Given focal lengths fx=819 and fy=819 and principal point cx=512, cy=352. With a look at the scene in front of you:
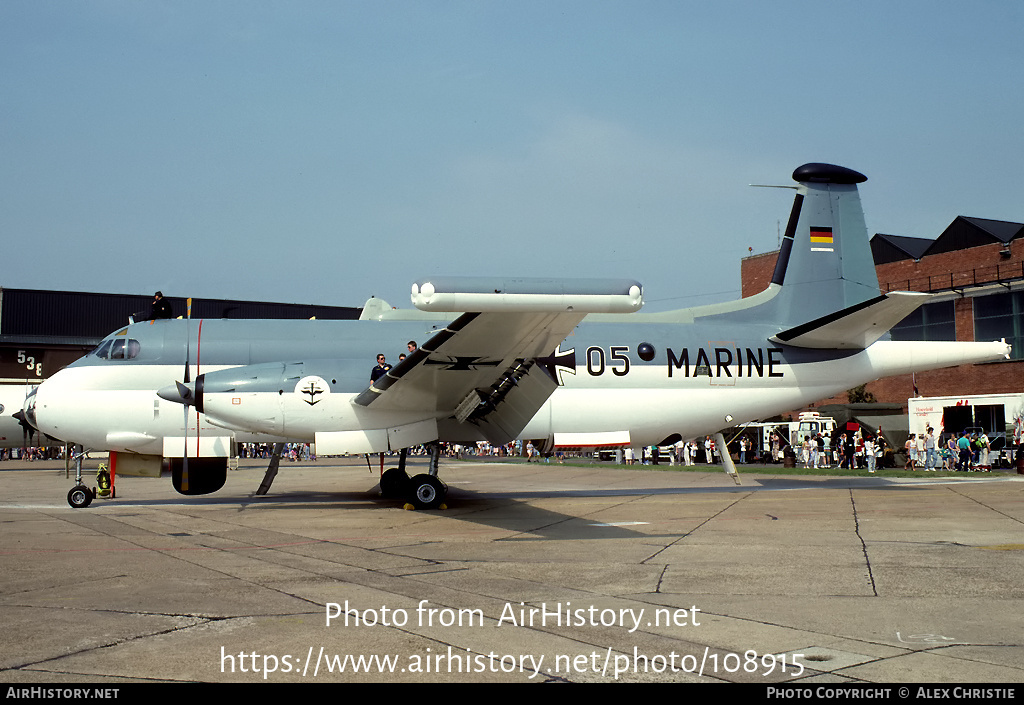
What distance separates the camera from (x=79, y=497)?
1605 cm

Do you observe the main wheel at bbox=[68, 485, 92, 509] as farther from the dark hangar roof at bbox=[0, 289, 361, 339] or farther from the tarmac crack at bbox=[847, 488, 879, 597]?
the dark hangar roof at bbox=[0, 289, 361, 339]

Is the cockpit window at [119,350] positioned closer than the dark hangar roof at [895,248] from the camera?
Yes

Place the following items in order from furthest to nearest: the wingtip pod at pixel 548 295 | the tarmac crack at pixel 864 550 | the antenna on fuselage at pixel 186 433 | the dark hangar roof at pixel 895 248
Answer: the dark hangar roof at pixel 895 248 < the antenna on fuselage at pixel 186 433 < the wingtip pod at pixel 548 295 < the tarmac crack at pixel 864 550

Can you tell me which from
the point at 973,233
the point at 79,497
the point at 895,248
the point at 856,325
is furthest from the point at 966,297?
the point at 79,497

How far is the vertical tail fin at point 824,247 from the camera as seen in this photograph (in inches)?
766

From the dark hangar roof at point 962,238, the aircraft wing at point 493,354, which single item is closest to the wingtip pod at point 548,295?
the aircraft wing at point 493,354

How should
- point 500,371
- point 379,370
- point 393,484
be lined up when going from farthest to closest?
point 393,484 < point 379,370 < point 500,371

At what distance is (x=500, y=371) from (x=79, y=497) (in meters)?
8.90

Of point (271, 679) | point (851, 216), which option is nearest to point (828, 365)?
point (851, 216)

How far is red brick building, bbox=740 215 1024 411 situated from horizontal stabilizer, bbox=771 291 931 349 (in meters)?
30.6

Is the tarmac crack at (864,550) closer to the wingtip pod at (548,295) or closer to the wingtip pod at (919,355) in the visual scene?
the wingtip pod at (548,295)

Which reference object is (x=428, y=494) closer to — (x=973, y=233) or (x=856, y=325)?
(x=856, y=325)

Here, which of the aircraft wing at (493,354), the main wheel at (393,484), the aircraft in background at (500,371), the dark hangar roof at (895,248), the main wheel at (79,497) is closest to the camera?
the aircraft wing at (493,354)

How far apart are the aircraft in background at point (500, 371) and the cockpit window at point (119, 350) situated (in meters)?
0.03
